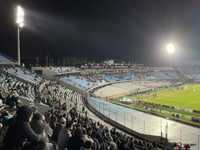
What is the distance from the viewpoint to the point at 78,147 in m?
3.66

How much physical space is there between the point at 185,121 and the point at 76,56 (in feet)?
288

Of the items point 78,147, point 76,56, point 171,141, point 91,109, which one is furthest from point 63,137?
point 76,56

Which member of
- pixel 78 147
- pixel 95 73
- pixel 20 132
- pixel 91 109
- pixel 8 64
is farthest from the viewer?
pixel 95 73

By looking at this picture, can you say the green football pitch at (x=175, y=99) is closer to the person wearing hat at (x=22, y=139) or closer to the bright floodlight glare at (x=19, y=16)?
the bright floodlight glare at (x=19, y=16)

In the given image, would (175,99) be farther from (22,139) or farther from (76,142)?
(22,139)

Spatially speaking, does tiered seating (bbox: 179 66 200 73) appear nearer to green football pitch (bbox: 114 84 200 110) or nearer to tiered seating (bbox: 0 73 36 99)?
green football pitch (bbox: 114 84 200 110)

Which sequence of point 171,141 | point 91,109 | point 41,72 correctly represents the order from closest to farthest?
point 171,141, point 91,109, point 41,72

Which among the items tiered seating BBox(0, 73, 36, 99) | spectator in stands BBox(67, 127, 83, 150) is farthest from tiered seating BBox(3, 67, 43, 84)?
spectator in stands BBox(67, 127, 83, 150)

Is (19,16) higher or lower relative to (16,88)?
higher

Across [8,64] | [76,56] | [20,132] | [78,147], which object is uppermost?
[76,56]

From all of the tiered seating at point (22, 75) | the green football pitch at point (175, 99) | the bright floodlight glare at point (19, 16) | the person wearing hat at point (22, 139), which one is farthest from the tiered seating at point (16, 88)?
the green football pitch at point (175, 99)

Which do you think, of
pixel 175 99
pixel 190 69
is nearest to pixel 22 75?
pixel 175 99

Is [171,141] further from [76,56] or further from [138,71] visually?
[76,56]

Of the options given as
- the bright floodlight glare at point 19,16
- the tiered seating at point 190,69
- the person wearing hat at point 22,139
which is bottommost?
the person wearing hat at point 22,139
